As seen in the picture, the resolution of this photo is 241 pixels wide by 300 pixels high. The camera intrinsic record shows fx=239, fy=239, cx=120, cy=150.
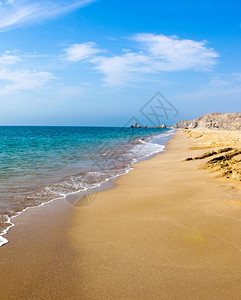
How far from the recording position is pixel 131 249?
321cm

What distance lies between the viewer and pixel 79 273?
272 cm

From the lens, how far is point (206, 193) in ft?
17.4

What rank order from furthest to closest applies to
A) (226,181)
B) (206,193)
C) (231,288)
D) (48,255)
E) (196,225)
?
(226,181), (206,193), (196,225), (48,255), (231,288)

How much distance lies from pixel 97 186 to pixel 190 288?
5.34m

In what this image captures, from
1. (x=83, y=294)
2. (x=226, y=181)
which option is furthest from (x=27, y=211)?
(x=226, y=181)

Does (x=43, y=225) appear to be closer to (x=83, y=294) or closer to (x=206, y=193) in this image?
(x=83, y=294)

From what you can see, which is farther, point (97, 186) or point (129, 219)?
point (97, 186)

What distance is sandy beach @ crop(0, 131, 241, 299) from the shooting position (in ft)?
7.97

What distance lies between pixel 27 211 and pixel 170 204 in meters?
3.03

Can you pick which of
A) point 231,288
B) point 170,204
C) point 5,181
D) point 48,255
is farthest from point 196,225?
point 5,181

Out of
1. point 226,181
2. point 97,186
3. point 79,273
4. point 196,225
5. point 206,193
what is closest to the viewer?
point 79,273

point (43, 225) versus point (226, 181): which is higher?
point (226, 181)

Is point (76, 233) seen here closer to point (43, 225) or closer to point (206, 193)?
point (43, 225)

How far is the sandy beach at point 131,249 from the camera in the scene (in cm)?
243
